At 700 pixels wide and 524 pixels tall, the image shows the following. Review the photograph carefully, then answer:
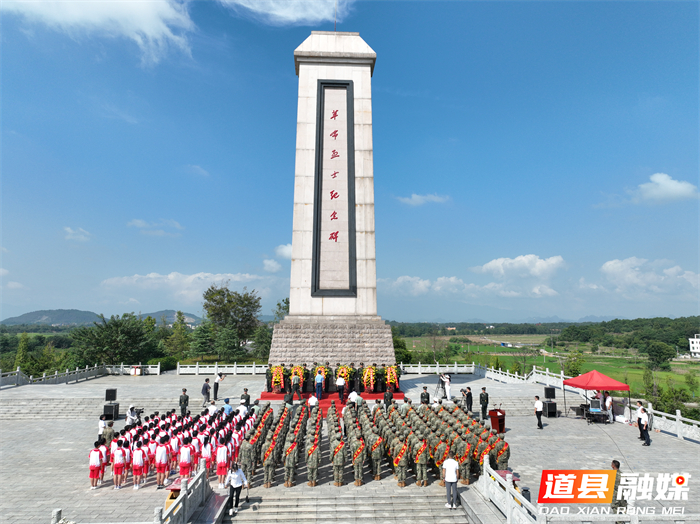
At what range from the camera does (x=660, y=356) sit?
275ft

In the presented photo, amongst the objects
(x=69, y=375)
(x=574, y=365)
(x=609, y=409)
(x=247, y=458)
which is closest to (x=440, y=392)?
(x=609, y=409)

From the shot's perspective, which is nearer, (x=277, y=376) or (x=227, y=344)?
(x=277, y=376)

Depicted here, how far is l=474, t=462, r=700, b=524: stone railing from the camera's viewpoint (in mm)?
6775

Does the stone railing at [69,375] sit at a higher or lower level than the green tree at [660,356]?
higher

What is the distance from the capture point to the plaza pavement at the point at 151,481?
886 centimetres

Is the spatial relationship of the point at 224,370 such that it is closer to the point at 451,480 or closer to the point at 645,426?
the point at 451,480

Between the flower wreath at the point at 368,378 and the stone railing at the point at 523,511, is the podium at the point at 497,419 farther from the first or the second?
the flower wreath at the point at 368,378

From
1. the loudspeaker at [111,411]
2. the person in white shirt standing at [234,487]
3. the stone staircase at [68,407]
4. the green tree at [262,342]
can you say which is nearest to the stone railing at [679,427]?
the person in white shirt standing at [234,487]

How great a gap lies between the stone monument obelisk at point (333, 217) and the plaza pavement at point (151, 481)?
3826mm

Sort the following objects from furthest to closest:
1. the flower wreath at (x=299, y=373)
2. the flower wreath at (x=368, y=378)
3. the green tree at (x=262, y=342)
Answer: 1. the green tree at (x=262, y=342)
2. the flower wreath at (x=368, y=378)
3. the flower wreath at (x=299, y=373)

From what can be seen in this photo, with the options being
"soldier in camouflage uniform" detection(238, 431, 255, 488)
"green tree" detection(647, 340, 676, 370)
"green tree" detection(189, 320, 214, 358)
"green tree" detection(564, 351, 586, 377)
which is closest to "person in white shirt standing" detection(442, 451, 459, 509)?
"soldier in camouflage uniform" detection(238, 431, 255, 488)

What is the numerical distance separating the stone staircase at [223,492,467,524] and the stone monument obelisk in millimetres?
12212

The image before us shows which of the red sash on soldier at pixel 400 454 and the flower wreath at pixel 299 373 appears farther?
the flower wreath at pixel 299 373

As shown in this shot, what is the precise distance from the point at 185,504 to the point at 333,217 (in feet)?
57.2
